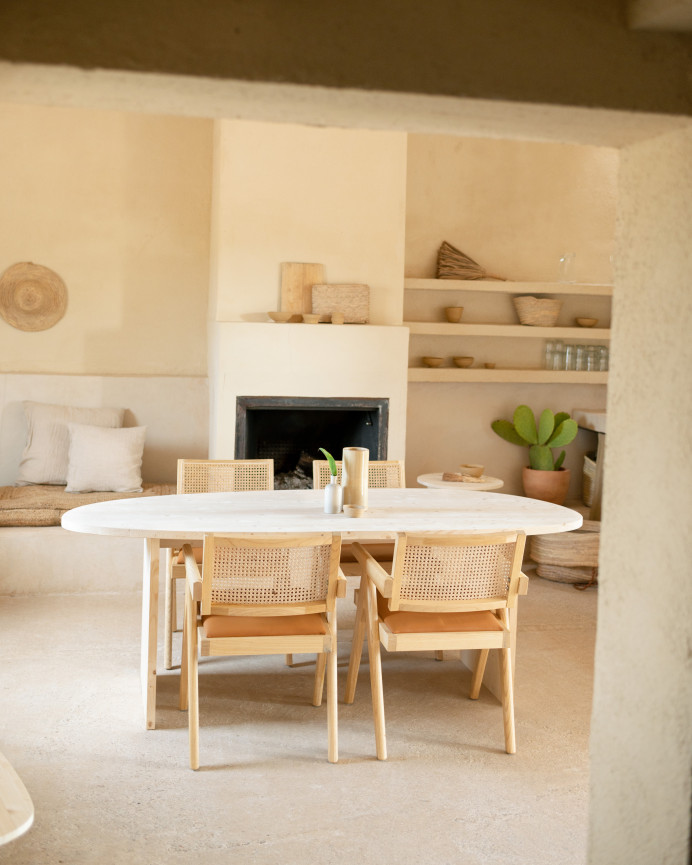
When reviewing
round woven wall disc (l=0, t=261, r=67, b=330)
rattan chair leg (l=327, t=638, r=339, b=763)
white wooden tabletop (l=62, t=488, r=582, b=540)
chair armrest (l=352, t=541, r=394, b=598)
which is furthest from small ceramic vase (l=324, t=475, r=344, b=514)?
round woven wall disc (l=0, t=261, r=67, b=330)

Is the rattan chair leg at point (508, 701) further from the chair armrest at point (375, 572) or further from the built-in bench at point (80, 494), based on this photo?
the built-in bench at point (80, 494)

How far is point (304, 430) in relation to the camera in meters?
6.13

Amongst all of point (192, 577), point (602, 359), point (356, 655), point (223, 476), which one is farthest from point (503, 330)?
point (192, 577)

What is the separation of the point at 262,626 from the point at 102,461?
270cm

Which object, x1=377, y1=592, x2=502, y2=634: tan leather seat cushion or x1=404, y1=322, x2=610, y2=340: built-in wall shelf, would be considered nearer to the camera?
x1=377, y1=592, x2=502, y2=634: tan leather seat cushion

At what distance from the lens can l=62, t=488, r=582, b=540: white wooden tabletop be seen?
3.35m

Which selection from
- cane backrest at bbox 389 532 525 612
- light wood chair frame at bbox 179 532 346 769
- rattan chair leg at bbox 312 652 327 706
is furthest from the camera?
rattan chair leg at bbox 312 652 327 706

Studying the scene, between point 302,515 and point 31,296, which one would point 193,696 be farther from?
point 31,296

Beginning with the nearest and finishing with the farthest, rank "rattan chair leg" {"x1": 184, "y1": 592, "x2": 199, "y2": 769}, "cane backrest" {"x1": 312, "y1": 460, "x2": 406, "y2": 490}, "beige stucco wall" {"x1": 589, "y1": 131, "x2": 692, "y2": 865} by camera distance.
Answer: "beige stucco wall" {"x1": 589, "y1": 131, "x2": 692, "y2": 865}, "rattan chair leg" {"x1": 184, "y1": 592, "x2": 199, "y2": 769}, "cane backrest" {"x1": 312, "y1": 460, "x2": 406, "y2": 490}

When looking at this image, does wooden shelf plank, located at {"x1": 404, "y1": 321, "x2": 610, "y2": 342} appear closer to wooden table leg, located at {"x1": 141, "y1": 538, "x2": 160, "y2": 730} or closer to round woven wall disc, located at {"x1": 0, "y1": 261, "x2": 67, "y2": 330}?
round woven wall disc, located at {"x1": 0, "y1": 261, "x2": 67, "y2": 330}

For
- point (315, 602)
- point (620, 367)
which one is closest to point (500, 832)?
point (315, 602)

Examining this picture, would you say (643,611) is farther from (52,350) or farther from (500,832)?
(52,350)

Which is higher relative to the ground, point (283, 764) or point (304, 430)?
point (304, 430)

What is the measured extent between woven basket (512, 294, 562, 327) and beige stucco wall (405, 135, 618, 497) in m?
0.11
